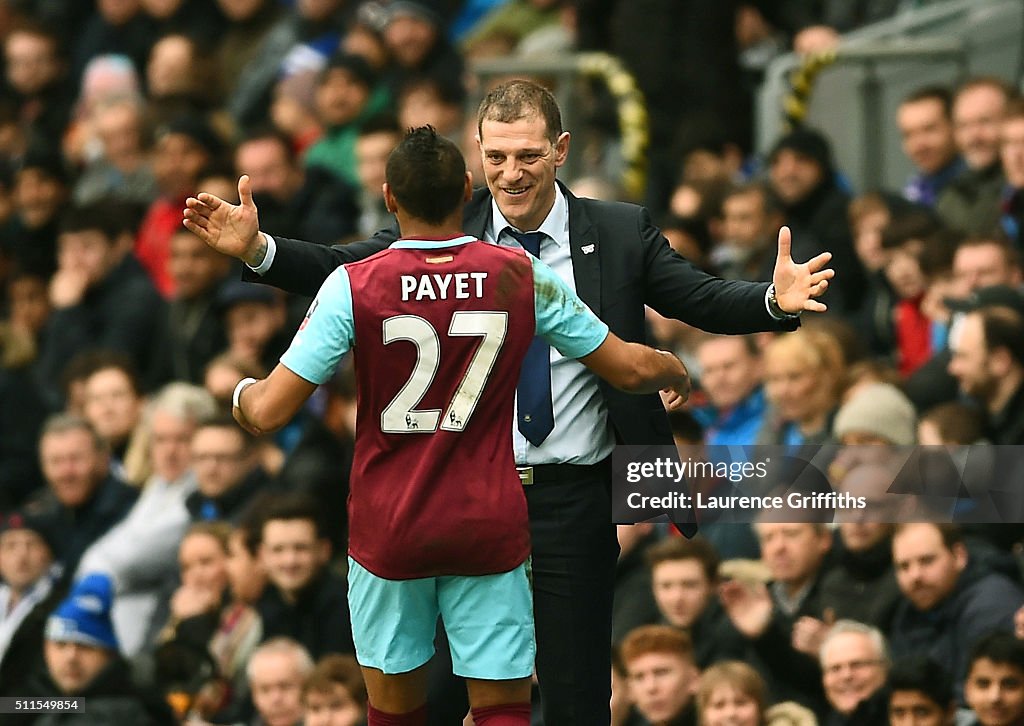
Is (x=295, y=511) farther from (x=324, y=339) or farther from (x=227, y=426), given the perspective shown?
(x=324, y=339)

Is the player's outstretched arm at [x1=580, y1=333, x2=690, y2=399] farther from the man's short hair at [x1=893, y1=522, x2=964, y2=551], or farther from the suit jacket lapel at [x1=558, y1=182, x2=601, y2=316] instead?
Answer: the man's short hair at [x1=893, y1=522, x2=964, y2=551]

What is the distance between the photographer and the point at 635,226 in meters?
6.66

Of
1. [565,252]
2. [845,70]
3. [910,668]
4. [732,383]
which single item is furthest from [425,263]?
[845,70]

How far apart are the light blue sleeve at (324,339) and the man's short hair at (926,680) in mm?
3243

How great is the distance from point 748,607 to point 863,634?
60 cm

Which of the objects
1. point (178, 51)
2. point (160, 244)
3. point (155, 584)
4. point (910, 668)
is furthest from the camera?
point (178, 51)

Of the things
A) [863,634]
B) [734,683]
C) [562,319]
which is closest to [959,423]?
[863,634]

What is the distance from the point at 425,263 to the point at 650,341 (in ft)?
16.4

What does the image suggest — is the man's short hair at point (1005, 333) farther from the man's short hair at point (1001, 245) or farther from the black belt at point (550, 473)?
the black belt at point (550, 473)

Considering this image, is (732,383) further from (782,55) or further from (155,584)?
(782,55)

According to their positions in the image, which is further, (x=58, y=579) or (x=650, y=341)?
(x=58, y=579)

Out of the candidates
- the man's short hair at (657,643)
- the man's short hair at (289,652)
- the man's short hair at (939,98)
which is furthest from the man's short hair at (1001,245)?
the man's short hair at (289,652)

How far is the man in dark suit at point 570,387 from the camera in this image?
646 centimetres

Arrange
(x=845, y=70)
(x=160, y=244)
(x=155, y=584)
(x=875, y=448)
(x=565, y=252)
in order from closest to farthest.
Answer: (x=565, y=252), (x=875, y=448), (x=155, y=584), (x=845, y=70), (x=160, y=244)
